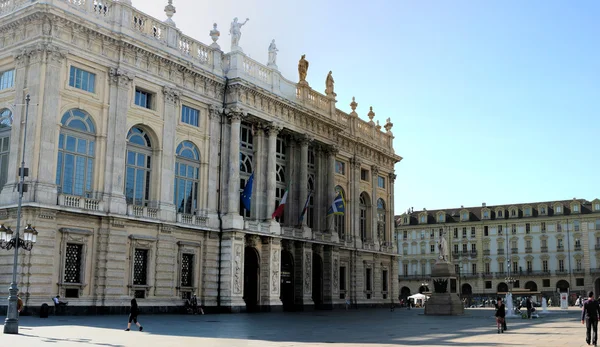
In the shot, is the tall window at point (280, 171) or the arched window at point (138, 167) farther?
the tall window at point (280, 171)

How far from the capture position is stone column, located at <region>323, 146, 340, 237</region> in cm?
5534

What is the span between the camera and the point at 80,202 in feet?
113

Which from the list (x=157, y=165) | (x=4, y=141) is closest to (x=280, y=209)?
(x=157, y=165)

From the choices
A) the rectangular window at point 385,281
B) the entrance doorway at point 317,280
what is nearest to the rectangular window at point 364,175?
the rectangular window at point 385,281

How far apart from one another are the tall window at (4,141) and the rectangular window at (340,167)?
30.9 m

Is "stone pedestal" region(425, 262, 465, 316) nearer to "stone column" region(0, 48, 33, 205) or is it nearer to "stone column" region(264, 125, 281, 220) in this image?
"stone column" region(264, 125, 281, 220)

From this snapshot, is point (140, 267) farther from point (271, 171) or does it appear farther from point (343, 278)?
point (343, 278)

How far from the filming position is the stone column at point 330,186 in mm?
55344

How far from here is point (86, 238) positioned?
3494 cm

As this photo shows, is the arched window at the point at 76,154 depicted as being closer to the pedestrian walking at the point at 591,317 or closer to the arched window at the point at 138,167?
the arched window at the point at 138,167

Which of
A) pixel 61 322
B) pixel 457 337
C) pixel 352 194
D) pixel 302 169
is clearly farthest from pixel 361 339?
pixel 352 194

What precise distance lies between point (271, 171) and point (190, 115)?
7823mm

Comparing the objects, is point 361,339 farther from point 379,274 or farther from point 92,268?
point 379,274

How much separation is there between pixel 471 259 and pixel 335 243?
6342cm
